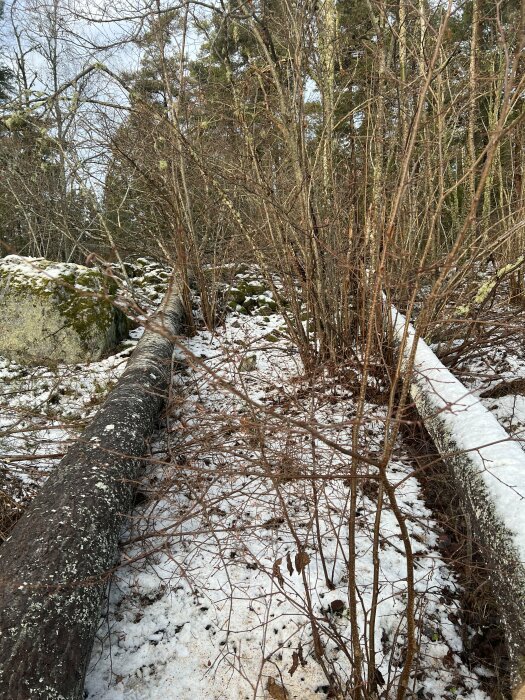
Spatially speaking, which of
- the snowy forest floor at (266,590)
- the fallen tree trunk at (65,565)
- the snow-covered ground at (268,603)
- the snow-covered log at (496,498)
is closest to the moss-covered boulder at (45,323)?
the snowy forest floor at (266,590)

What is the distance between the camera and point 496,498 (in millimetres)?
1648

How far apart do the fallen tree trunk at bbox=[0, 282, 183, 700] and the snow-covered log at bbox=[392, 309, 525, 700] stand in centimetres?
141

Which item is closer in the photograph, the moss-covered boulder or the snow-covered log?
the snow-covered log

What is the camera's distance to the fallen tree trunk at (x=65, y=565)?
1395mm

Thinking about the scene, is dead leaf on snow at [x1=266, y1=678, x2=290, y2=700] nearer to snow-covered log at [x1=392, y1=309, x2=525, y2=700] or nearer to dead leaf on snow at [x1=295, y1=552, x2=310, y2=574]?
dead leaf on snow at [x1=295, y1=552, x2=310, y2=574]

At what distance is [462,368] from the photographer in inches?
145

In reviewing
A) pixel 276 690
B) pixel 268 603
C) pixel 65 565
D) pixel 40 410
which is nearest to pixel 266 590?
pixel 268 603

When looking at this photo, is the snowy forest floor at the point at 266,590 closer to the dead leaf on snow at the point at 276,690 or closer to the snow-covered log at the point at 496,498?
the dead leaf on snow at the point at 276,690

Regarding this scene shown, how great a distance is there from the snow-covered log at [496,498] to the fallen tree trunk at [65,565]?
4.63 feet

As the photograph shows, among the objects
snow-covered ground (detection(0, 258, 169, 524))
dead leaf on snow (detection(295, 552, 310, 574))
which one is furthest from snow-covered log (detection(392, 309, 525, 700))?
snow-covered ground (detection(0, 258, 169, 524))

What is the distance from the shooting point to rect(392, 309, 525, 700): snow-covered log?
138cm

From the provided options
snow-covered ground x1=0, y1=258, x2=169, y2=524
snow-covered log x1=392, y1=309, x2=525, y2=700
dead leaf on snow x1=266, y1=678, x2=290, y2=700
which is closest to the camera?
snow-covered log x1=392, y1=309, x2=525, y2=700

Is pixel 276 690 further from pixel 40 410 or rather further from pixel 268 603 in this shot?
pixel 40 410

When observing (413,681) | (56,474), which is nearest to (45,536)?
(56,474)
